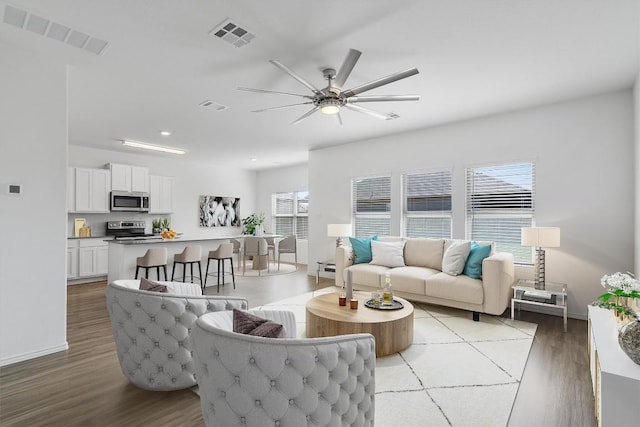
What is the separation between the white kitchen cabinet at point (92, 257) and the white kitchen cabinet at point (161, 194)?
1.44 metres

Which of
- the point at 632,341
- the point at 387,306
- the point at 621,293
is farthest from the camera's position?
the point at 387,306

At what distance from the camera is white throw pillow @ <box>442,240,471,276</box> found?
437cm

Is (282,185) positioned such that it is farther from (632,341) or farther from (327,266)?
(632,341)

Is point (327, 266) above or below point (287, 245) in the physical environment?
below

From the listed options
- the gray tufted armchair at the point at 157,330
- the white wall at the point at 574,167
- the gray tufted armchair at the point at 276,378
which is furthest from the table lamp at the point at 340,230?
the gray tufted armchair at the point at 276,378

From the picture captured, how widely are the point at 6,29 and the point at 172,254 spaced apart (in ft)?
12.7

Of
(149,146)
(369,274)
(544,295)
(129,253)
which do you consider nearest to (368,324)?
(369,274)

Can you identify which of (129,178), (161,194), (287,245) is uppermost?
(129,178)

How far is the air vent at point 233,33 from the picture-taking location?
2.54m

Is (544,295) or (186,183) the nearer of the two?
(544,295)

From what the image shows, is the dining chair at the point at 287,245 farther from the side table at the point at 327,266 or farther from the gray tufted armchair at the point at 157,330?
the gray tufted armchair at the point at 157,330

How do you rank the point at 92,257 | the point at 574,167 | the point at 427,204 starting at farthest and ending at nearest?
the point at 92,257, the point at 427,204, the point at 574,167

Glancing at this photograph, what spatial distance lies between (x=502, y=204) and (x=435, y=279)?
1.67 metres

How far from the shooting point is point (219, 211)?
942cm
